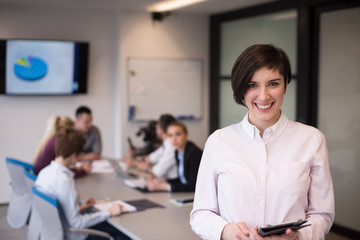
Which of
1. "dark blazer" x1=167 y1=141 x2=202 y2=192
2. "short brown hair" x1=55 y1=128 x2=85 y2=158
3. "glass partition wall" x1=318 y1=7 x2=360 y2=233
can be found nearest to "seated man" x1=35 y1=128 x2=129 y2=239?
"short brown hair" x1=55 y1=128 x2=85 y2=158

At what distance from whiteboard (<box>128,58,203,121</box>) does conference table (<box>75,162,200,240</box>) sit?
8.32 feet

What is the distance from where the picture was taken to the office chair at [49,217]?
2.98 meters

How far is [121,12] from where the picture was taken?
683 cm

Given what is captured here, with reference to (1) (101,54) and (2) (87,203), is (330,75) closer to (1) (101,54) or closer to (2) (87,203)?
(2) (87,203)

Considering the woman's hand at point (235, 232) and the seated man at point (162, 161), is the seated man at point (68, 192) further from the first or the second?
the woman's hand at point (235, 232)

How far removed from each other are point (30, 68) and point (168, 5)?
83.8 inches

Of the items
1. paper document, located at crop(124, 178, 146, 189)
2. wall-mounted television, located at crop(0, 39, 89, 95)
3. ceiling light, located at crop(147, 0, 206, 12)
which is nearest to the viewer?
paper document, located at crop(124, 178, 146, 189)

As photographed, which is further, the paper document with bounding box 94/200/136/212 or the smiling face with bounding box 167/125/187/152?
the smiling face with bounding box 167/125/187/152

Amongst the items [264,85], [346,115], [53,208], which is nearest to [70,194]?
[53,208]

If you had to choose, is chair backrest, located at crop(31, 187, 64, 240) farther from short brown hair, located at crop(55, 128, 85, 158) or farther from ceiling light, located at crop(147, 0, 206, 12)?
ceiling light, located at crop(147, 0, 206, 12)

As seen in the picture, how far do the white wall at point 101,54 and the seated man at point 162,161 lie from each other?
1.57 metres

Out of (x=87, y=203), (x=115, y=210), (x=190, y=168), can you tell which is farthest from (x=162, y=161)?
(x=115, y=210)

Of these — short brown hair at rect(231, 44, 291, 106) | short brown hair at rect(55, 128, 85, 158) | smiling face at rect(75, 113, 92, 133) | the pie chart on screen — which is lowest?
short brown hair at rect(55, 128, 85, 158)

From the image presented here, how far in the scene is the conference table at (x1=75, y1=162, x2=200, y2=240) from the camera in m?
2.88
